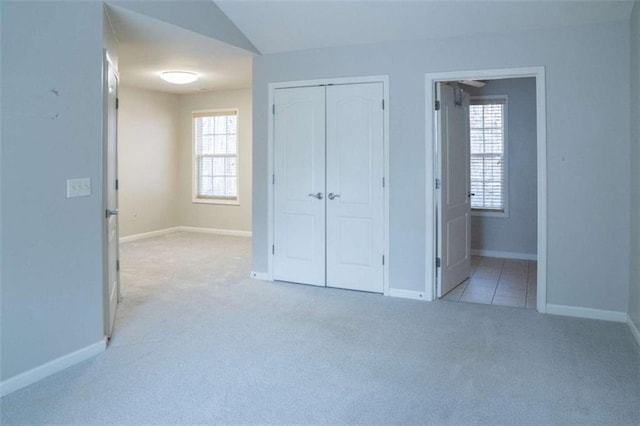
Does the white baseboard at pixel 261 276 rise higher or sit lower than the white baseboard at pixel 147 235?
lower

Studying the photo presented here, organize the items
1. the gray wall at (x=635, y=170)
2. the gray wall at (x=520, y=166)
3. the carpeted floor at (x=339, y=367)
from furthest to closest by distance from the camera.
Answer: the gray wall at (x=520, y=166), the gray wall at (x=635, y=170), the carpeted floor at (x=339, y=367)

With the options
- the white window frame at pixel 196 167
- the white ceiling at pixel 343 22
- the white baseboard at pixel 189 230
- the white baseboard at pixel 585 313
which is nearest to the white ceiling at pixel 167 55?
the white ceiling at pixel 343 22

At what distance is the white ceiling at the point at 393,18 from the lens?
11.4ft

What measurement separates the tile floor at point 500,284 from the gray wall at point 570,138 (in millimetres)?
453

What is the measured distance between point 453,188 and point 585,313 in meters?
1.52

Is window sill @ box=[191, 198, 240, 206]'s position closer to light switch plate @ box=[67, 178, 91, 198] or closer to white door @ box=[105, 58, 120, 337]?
white door @ box=[105, 58, 120, 337]

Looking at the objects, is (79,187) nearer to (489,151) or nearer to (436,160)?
(436,160)

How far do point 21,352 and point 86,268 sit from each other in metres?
0.58

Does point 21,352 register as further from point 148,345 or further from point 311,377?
point 311,377

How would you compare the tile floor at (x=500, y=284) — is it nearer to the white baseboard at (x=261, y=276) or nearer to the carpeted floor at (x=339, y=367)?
the carpeted floor at (x=339, y=367)

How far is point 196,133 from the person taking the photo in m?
8.14

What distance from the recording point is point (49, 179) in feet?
8.82

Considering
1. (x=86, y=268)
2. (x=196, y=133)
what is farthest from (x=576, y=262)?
(x=196, y=133)

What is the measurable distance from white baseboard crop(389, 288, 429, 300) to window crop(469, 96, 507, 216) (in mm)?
2724
